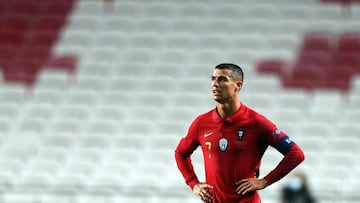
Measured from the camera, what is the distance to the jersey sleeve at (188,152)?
581cm

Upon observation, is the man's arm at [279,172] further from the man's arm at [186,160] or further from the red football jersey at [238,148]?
the man's arm at [186,160]

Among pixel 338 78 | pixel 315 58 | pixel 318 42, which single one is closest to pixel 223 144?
pixel 338 78

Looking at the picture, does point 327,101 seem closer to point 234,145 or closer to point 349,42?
point 349,42

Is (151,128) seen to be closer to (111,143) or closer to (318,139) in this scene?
(111,143)

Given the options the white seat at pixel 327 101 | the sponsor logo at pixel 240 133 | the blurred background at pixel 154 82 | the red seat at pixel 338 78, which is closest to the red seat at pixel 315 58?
the blurred background at pixel 154 82

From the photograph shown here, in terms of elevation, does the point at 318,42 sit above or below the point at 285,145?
above

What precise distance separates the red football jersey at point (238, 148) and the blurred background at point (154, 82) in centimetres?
498

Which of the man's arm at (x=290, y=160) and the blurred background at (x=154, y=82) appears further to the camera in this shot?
the blurred background at (x=154, y=82)

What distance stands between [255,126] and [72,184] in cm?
580

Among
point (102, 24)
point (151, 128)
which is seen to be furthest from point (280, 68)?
point (102, 24)

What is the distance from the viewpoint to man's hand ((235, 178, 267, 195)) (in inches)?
221

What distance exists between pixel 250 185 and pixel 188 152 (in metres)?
0.51

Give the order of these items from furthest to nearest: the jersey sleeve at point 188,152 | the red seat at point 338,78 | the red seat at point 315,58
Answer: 1. the red seat at point 315,58
2. the red seat at point 338,78
3. the jersey sleeve at point 188,152

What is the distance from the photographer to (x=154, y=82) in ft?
40.1
